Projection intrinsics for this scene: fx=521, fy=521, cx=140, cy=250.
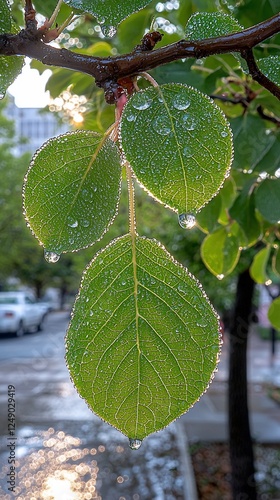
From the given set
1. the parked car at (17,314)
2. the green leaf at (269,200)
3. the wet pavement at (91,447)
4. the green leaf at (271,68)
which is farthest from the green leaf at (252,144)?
the parked car at (17,314)

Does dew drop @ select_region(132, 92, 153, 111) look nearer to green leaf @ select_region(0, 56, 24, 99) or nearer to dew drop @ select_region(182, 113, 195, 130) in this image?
dew drop @ select_region(182, 113, 195, 130)

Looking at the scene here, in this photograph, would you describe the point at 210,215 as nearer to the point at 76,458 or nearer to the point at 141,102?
the point at 141,102

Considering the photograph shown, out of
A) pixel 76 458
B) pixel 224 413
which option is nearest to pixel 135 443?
pixel 76 458

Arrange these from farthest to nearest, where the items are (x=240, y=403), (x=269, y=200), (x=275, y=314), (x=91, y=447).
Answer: (x=91, y=447), (x=240, y=403), (x=275, y=314), (x=269, y=200)

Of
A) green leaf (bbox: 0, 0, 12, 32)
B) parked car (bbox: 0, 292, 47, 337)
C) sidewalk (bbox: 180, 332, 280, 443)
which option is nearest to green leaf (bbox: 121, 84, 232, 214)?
green leaf (bbox: 0, 0, 12, 32)

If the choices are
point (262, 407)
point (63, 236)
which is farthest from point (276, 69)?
point (262, 407)

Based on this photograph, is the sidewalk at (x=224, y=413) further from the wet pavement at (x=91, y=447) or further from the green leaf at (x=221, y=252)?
the green leaf at (x=221, y=252)
